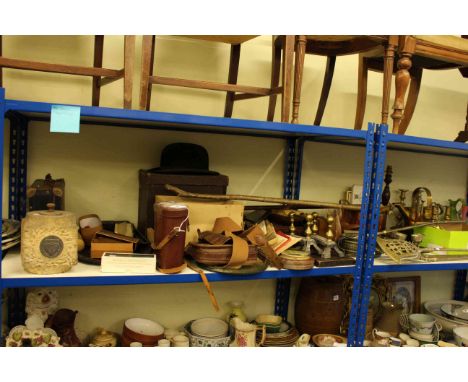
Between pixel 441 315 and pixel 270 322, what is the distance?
958 millimetres

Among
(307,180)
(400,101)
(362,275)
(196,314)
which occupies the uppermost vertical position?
(400,101)

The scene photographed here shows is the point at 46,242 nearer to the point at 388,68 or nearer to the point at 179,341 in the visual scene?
the point at 179,341

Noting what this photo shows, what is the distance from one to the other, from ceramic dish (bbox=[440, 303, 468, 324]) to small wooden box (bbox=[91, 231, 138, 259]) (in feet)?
5.50

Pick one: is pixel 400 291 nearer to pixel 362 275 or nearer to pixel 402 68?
pixel 362 275

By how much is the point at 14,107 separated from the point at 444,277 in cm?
240

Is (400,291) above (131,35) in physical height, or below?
below

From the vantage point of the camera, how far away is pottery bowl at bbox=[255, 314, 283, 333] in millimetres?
1864

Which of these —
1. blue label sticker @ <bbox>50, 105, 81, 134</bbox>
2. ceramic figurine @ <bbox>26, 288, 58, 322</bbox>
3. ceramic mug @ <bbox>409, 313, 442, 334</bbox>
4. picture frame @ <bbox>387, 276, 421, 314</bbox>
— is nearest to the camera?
blue label sticker @ <bbox>50, 105, 81, 134</bbox>

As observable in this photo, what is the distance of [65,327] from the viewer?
1.61 meters

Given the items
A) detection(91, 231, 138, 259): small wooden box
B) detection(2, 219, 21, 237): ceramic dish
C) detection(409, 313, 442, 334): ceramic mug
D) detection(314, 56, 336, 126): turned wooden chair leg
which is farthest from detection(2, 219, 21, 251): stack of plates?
detection(409, 313, 442, 334): ceramic mug

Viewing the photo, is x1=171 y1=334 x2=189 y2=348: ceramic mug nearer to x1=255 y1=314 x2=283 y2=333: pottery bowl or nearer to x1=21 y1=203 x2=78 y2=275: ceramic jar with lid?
x1=255 y1=314 x2=283 y2=333: pottery bowl

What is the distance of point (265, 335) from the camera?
1.80 metres

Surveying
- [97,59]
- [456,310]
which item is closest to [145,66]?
[97,59]

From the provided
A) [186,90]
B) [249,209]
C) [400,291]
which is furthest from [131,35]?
[400,291]
